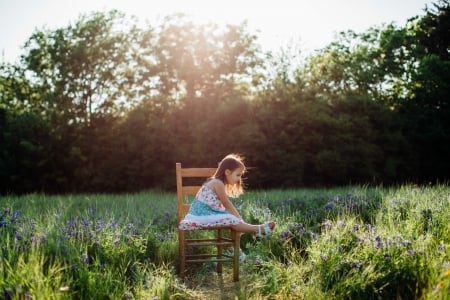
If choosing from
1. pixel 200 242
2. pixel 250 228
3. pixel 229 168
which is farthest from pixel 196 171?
pixel 250 228

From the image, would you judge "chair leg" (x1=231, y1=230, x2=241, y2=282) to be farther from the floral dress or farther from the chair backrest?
the chair backrest

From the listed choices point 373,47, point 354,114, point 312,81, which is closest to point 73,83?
point 312,81

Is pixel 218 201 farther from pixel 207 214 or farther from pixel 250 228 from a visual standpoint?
pixel 250 228

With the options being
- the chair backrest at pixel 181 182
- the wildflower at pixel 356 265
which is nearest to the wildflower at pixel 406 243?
the wildflower at pixel 356 265

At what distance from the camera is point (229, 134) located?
16281 millimetres

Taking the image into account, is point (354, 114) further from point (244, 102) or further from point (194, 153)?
point (194, 153)

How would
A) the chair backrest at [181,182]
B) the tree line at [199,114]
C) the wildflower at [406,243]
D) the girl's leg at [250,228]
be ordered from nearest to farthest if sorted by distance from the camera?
1. the wildflower at [406,243]
2. the girl's leg at [250,228]
3. the chair backrest at [181,182]
4. the tree line at [199,114]

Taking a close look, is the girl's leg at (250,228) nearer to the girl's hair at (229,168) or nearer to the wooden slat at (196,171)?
the girl's hair at (229,168)

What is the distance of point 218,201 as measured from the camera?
5285 mm

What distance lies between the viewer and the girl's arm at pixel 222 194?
5176 mm

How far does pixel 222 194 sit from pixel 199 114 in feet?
40.0

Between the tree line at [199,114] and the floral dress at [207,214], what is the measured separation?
10.9 meters

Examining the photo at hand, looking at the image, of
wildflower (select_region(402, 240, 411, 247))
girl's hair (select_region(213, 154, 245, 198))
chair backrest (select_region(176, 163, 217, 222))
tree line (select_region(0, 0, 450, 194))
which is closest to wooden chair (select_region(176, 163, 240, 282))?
chair backrest (select_region(176, 163, 217, 222))

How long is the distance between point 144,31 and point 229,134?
25.9 feet
